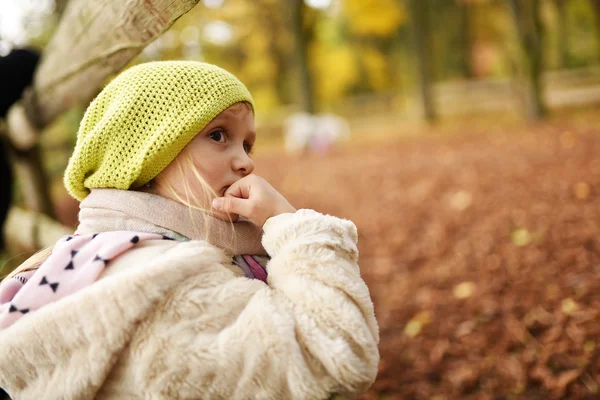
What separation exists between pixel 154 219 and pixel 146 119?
0.30 meters

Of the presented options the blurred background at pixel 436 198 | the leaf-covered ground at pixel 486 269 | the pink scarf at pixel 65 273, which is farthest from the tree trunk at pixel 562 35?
the pink scarf at pixel 65 273

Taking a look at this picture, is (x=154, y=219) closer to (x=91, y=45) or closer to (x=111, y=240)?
(x=111, y=240)

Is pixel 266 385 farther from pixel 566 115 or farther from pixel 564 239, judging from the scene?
pixel 566 115

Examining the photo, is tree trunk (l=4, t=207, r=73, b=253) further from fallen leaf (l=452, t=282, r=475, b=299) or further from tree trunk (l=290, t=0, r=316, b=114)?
tree trunk (l=290, t=0, r=316, b=114)

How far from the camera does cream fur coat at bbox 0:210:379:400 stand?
127cm

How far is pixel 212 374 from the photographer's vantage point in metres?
1.28

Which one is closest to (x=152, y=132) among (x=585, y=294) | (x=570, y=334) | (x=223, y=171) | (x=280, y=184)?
(x=223, y=171)

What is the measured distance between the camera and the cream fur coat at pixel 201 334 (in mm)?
1268

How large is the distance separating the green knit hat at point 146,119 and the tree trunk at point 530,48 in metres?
12.6

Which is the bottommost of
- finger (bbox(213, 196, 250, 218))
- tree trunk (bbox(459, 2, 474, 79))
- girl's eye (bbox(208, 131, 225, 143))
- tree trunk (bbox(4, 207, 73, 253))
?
tree trunk (bbox(459, 2, 474, 79))

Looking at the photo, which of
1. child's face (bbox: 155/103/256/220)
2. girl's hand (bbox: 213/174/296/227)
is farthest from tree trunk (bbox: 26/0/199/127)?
girl's hand (bbox: 213/174/296/227)

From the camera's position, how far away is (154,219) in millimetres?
1520

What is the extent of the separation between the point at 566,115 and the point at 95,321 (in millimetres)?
13902

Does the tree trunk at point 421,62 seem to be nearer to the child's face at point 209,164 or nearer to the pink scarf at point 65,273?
the child's face at point 209,164
